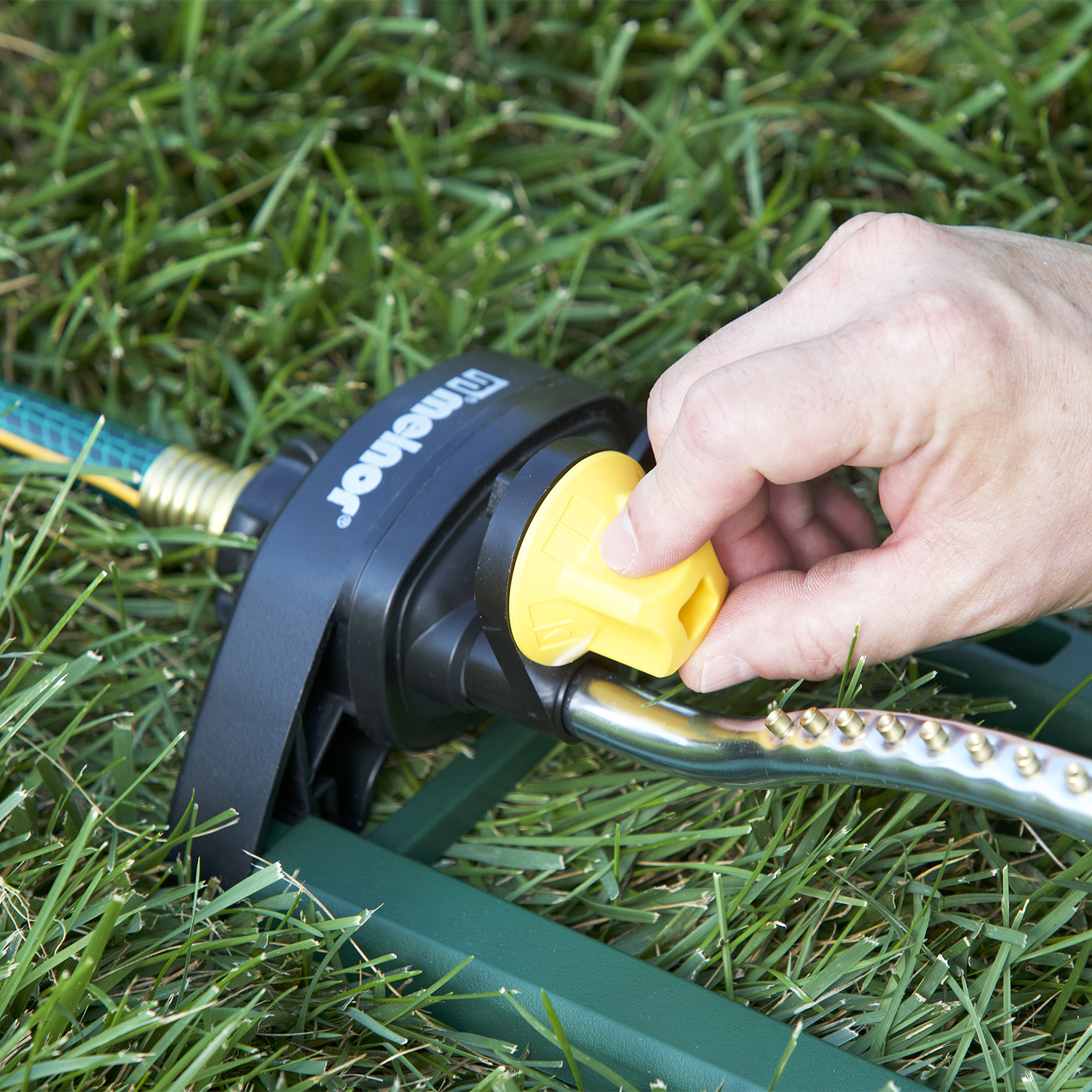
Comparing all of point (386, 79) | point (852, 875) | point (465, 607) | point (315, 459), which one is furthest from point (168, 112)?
point (852, 875)

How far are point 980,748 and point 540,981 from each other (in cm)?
44

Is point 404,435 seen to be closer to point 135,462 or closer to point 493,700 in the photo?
point 493,700

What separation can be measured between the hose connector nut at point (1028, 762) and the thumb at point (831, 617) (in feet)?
0.52

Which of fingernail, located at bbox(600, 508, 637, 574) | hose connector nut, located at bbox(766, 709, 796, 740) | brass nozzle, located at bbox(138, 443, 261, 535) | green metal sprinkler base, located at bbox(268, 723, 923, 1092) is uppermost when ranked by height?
fingernail, located at bbox(600, 508, 637, 574)

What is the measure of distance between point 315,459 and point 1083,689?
889 mm

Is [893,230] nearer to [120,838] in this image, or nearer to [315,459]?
[315,459]

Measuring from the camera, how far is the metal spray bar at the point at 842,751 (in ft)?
2.62

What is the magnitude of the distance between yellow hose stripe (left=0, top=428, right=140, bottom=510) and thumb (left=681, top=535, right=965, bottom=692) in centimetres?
78

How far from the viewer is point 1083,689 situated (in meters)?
1.15

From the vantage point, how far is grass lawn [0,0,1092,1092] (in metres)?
0.97

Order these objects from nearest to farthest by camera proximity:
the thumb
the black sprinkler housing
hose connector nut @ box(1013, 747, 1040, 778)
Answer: hose connector nut @ box(1013, 747, 1040, 778) < the thumb < the black sprinkler housing

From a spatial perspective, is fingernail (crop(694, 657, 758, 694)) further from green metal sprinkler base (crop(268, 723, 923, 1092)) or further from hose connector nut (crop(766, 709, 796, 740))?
green metal sprinkler base (crop(268, 723, 923, 1092))

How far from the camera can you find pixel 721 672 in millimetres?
1011

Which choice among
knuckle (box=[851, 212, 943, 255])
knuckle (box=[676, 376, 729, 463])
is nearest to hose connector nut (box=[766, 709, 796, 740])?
knuckle (box=[676, 376, 729, 463])
